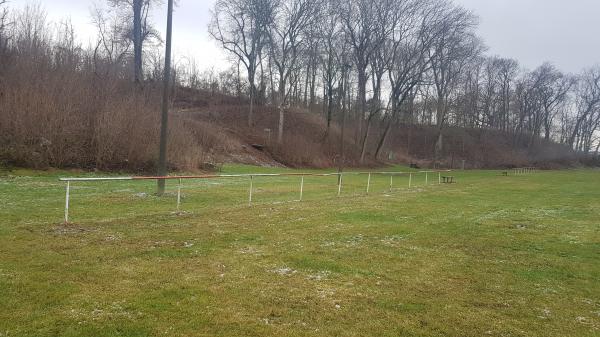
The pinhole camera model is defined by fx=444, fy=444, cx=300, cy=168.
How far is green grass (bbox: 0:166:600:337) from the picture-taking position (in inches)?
181

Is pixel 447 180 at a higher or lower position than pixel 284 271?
higher

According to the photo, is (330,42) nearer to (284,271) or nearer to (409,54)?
(409,54)

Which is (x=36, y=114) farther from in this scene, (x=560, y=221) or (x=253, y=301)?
(x=560, y=221)

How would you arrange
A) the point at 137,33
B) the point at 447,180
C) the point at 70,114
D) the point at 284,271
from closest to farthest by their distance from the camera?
the point at 284,271, the point at 70,114, the point at 447,180, the point at 137,33

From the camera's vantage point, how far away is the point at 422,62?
160 ft

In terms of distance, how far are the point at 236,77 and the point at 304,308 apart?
55.6 metres

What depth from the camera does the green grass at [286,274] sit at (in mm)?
4609

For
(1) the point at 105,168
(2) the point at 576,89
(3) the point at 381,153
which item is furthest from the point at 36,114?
(2) the point at 576,89

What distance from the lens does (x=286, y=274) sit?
6.41m

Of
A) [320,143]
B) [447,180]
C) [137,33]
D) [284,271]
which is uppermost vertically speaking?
[137,33]

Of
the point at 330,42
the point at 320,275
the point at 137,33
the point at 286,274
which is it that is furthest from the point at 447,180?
the point at 137,33

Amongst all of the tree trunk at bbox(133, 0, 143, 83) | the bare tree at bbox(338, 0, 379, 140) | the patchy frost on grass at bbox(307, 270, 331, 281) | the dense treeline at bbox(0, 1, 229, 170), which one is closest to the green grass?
the patchy frost on grass at bbox(307, 270, 331, 281)

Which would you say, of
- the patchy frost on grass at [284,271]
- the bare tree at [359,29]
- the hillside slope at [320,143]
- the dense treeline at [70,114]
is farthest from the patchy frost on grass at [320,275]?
the bare tree at [359,29]

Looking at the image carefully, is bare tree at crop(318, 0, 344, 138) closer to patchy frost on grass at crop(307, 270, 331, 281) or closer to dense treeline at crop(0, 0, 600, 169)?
dense treeline at crop(0, 0, 600, 169)
